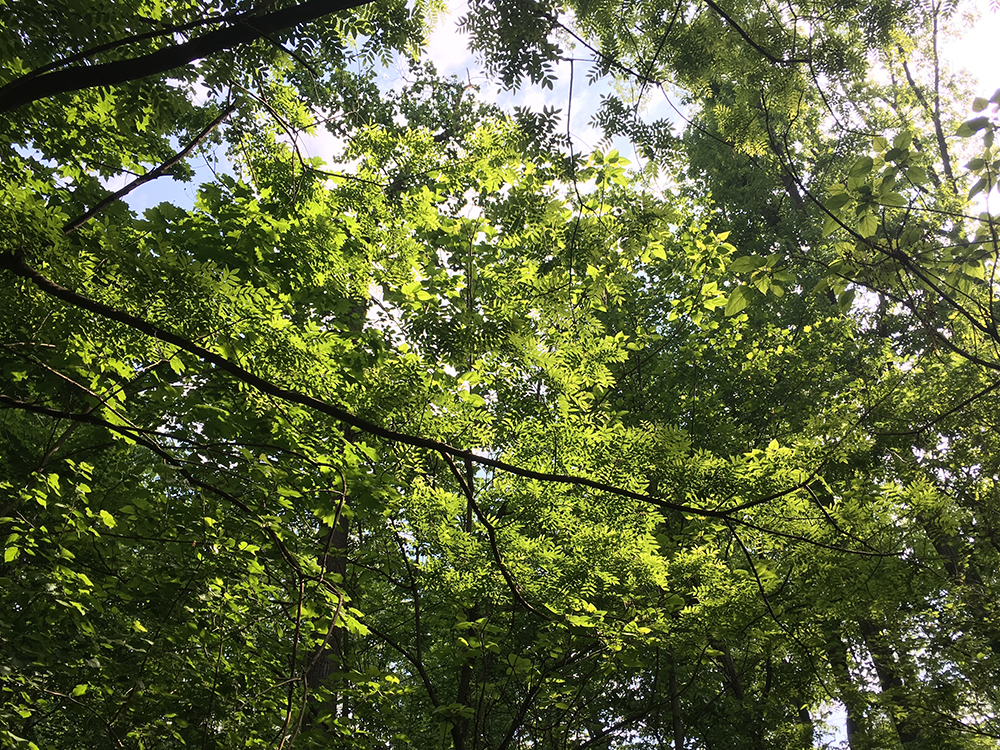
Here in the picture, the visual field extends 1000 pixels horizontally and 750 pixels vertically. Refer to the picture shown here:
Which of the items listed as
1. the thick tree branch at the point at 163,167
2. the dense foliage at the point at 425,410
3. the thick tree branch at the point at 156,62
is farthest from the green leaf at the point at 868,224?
the thick tree branch at the point at 163,167

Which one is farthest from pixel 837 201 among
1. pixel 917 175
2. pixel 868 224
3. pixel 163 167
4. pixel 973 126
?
pixel 163 167

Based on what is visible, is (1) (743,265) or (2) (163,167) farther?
(2) (163,167)

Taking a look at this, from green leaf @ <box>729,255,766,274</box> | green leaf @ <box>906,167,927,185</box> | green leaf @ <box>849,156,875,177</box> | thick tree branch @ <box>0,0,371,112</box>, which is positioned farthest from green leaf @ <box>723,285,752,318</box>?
thick tree branch @ <box>0,0,371,112</box>

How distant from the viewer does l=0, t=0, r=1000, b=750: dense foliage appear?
9.16 ft

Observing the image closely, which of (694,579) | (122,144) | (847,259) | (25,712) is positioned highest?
(122,144)

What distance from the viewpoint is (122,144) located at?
17.0 ft

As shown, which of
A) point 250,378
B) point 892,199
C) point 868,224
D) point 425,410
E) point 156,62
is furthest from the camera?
point 425,410

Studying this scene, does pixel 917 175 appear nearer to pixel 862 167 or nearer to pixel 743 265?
pixel 862 167

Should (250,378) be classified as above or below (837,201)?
below

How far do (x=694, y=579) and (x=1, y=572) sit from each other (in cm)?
580

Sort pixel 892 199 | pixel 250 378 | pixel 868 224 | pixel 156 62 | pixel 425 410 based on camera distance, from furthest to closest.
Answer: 1. pixel 425 410
2. pixel 156 62
3. pixel 868 224
4. pixel 892 199
5. pixel 250 378

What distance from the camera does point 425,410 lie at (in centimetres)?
450

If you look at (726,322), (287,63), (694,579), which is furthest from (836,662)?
(287,63)

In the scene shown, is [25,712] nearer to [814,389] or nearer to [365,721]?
[365,721]
